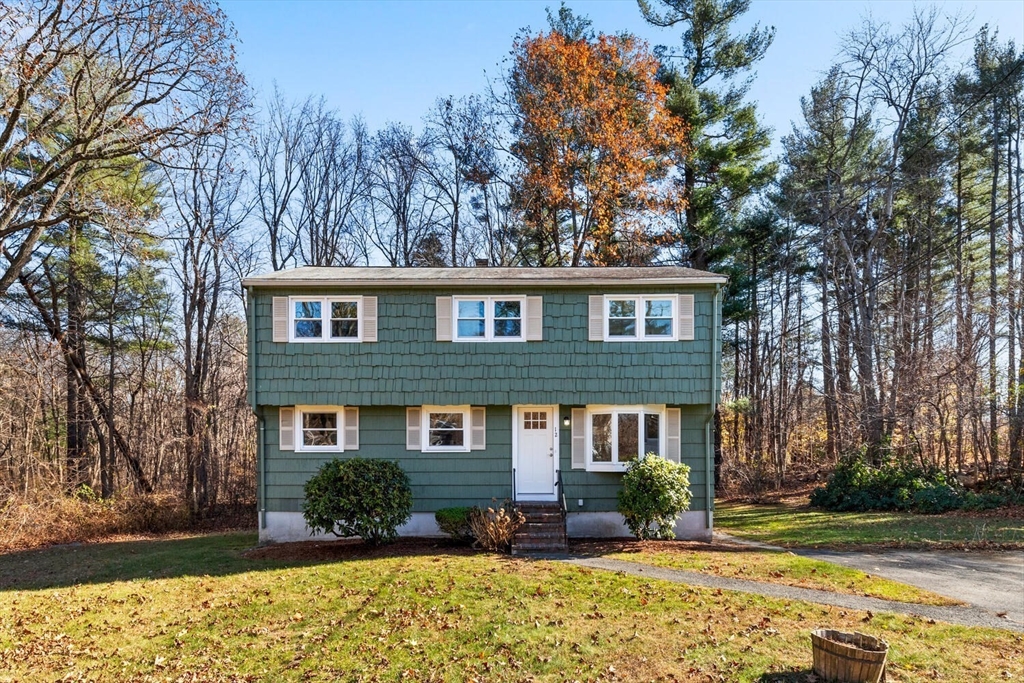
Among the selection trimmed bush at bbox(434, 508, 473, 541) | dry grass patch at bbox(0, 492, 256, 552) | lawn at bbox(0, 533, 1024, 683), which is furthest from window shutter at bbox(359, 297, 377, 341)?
dry grass patch at bbox(0, 492, 256, 552)

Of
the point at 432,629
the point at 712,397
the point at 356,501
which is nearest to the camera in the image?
the point at 432,629

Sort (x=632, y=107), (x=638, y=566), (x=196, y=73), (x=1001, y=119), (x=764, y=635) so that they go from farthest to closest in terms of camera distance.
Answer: (x=632, y=107)
(x=1001, y=119)
(x=196, y=73)
(x=638, y=566)
(x=764, y=635)

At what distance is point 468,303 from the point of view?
1333cm

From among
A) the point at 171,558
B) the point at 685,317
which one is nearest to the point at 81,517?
the point at 171,558

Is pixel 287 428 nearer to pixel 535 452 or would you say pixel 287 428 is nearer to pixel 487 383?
Answer: pixel 487 383

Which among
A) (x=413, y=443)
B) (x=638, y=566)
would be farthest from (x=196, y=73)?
(x=638, y=566)

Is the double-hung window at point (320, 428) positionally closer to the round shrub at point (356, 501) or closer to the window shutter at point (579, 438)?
the round shrub at point (356, 501)

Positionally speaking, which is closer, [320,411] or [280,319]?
[280,319]

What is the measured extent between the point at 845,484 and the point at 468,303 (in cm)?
1227

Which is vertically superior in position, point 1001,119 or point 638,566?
point 1001,119

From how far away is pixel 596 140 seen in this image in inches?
813

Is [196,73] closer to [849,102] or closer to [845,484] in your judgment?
[845,484]

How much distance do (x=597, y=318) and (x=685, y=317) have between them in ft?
6.13

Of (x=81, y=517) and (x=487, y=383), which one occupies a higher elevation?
(x=487, y=383)
